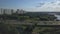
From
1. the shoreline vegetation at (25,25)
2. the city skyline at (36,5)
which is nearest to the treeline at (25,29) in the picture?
the shoreline vegetation at (25,25)

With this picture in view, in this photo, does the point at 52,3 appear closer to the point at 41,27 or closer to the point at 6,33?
the point at 41,27

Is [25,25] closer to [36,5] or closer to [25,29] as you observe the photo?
[25,29]

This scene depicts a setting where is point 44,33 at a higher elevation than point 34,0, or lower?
lower

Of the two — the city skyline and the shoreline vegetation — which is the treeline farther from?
the city skyline

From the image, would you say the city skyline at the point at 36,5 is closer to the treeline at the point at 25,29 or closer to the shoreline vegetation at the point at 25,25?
the shoreline vegetation at the point at 25,25

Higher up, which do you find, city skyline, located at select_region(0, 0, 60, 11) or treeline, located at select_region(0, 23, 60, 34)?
city skyline, located at select_region(0, 0, 60, 11)

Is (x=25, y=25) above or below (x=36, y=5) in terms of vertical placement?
below

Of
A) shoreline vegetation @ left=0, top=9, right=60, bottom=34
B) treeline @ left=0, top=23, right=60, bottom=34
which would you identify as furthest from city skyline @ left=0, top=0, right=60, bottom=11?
treeline @ left=0, top=23, right=60, bottom=34

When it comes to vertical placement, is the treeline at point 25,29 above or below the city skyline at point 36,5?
below

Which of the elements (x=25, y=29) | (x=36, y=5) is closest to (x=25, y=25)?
(x=25, y=29)

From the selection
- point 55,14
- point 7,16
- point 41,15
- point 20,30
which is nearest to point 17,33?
point 20,30

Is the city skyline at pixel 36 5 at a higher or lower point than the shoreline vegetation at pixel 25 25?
higher
